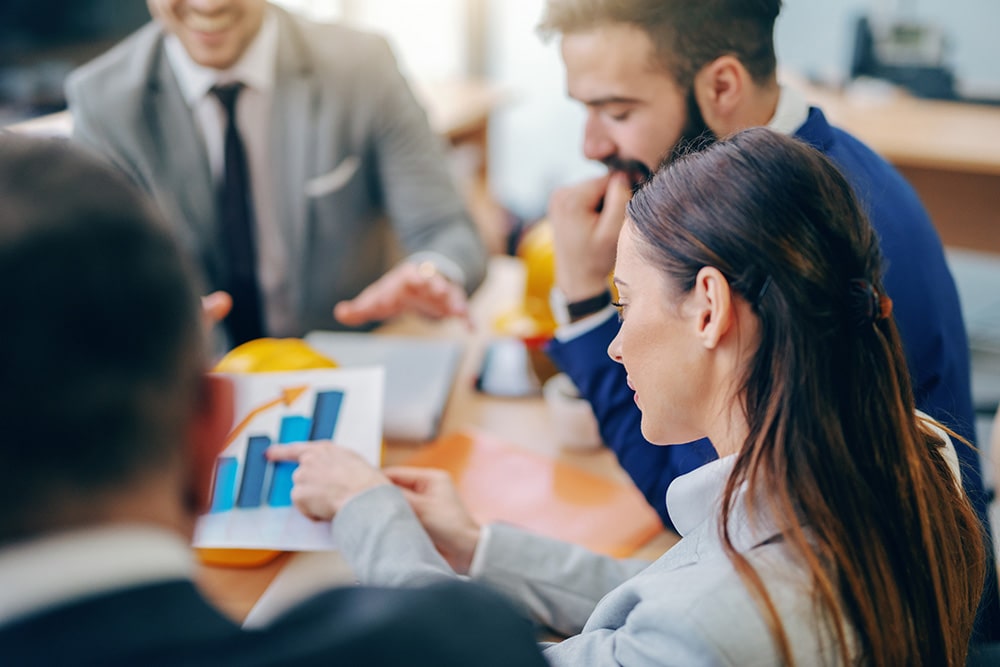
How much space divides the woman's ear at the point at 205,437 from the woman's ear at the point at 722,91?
2.67 feet

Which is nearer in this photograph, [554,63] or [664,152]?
[664,152]

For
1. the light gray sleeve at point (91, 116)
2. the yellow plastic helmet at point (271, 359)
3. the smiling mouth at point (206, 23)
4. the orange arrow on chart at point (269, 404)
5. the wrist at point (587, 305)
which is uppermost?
the smiling mouth at point (206, 23)

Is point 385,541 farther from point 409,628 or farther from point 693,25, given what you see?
point 693,25

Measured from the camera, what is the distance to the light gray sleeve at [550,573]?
0.93 meters

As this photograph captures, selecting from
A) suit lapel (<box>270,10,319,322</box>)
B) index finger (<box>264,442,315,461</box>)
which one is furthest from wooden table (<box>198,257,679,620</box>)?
suit lapel (<box>270,10,319,322</box>)

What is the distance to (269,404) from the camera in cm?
115

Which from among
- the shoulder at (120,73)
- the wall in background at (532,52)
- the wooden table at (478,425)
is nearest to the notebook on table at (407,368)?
the wooden table at (478,425)

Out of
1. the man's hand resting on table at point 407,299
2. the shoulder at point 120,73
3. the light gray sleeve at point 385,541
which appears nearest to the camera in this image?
the light gray sleeve at point 385,541

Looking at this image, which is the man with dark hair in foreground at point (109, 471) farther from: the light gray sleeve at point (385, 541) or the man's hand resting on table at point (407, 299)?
the man's hand resting on table at point (407, 299)

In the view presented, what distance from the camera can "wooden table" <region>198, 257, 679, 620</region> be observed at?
977mm

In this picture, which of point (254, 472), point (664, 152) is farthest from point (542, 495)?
point (664, 152)

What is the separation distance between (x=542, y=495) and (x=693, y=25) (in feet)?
2.06

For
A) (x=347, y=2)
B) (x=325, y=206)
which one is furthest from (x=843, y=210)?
(x=347, y=2)

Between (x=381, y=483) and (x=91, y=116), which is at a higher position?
(x=91, y=116)
